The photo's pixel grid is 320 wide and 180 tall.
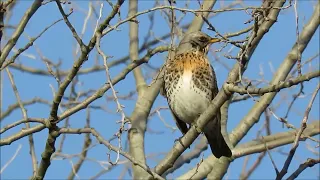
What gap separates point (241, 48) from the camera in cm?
474

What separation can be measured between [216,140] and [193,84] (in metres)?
0.62

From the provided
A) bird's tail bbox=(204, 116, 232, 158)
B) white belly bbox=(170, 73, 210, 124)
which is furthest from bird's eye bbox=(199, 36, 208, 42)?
bird's tail bbox=(204, 116, 232, 158)

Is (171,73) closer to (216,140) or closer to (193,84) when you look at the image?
(193,84)

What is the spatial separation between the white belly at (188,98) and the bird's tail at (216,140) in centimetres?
22

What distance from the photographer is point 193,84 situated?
647cm

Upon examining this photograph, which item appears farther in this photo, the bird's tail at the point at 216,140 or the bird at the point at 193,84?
the bird's tail at the point at 216,140

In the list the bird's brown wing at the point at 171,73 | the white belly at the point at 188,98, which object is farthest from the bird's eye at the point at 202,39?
the white belly at the point at 188,98

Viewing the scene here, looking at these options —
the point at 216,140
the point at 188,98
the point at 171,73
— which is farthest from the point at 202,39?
the point at 216,140

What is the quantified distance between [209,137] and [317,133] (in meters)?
1.38

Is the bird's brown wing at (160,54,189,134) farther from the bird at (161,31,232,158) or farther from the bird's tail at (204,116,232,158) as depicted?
the bird's tail at (204,116,232,158)

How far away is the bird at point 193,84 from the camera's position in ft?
21.2

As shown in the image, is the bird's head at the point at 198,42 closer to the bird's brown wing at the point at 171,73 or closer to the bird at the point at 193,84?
the bird at the point at 193,84

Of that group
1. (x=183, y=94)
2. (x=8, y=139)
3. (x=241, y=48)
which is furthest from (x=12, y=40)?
(x=241, y=48)

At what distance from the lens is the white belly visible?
647 cm
